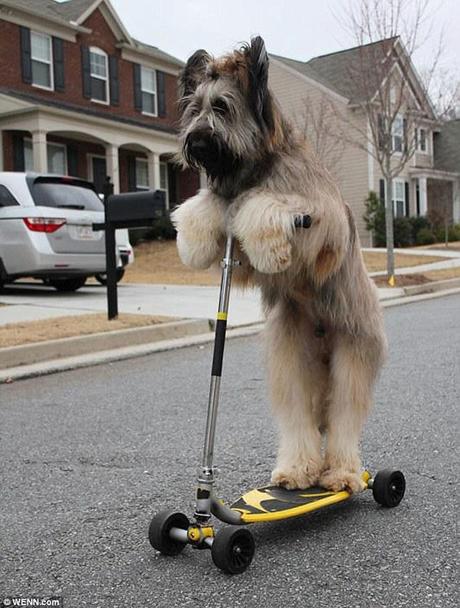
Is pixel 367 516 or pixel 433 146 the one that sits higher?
pixel 433 146

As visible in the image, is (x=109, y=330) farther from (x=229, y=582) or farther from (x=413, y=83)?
(x=413, y=83)

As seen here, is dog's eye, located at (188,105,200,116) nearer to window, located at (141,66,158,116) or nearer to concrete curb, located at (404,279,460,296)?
concrete curb, located at (404,279,460,296)

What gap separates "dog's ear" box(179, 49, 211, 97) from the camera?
2.68 m

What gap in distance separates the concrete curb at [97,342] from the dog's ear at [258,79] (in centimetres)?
520

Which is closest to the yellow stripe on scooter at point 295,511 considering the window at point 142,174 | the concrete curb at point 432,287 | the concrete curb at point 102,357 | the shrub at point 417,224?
the concrete curb at point 102,357

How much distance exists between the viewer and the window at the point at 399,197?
32.3 metres

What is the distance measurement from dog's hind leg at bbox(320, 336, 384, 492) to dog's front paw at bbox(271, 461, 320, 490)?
0.05m

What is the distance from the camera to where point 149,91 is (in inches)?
1121

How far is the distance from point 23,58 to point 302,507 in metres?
23.6

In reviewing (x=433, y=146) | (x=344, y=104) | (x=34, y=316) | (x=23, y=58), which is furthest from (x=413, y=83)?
(x=433, y=146)

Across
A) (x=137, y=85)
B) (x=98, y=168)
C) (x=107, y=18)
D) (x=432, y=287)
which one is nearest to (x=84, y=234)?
(x=432, y=287)

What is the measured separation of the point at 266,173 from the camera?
266cm

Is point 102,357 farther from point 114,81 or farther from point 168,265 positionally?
point 114,81

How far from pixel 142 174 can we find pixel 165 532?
26601 millimetres
